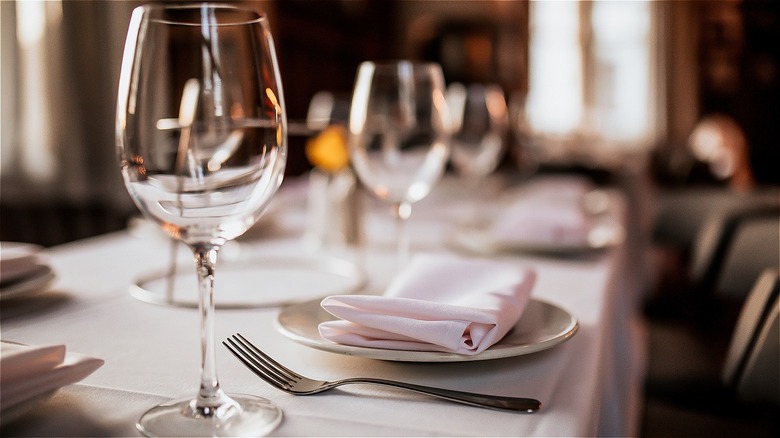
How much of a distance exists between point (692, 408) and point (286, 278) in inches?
31.6

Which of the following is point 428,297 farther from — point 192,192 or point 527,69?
point 527,69

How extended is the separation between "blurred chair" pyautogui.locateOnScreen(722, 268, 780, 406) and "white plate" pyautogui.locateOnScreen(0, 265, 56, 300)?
84 centimetres

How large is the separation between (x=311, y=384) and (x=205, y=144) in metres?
0.20

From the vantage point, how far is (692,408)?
1.37 meters

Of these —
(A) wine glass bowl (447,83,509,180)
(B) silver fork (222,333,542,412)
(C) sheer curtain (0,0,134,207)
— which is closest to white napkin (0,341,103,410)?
(B) silver fork (222,333,542,412)

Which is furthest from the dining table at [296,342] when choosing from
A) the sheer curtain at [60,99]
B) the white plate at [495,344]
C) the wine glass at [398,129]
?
the sheer curtain at [60,99]


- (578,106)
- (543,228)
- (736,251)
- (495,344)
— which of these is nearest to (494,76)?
(578,106)

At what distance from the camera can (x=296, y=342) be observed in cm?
63

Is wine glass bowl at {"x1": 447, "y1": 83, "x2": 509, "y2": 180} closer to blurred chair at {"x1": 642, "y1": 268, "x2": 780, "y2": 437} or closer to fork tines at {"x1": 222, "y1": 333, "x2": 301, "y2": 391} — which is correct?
blurred chair at {"x1": 642, "y1": 268, "x2": 780, "y2": 437}

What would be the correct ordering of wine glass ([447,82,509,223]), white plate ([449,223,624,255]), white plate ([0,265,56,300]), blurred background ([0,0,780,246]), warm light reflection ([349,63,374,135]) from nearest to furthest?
white plate ([0,265,56,300]) < warm light reflection ([349,63,374,135]) < white plate ([449,223,624,255]) < wine glass ([447,82,509,223]) < blurred background ([0,0,780,246])

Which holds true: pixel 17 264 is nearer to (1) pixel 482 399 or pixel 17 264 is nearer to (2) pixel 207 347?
(2) pixel 207 347

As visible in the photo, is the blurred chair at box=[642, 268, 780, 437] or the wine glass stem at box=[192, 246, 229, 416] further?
the blurred chair at box=[642, 268, 780, 437]

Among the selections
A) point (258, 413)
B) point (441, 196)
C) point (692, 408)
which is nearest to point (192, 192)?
point (258, 413)

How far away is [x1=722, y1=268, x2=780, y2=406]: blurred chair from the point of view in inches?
34.9
